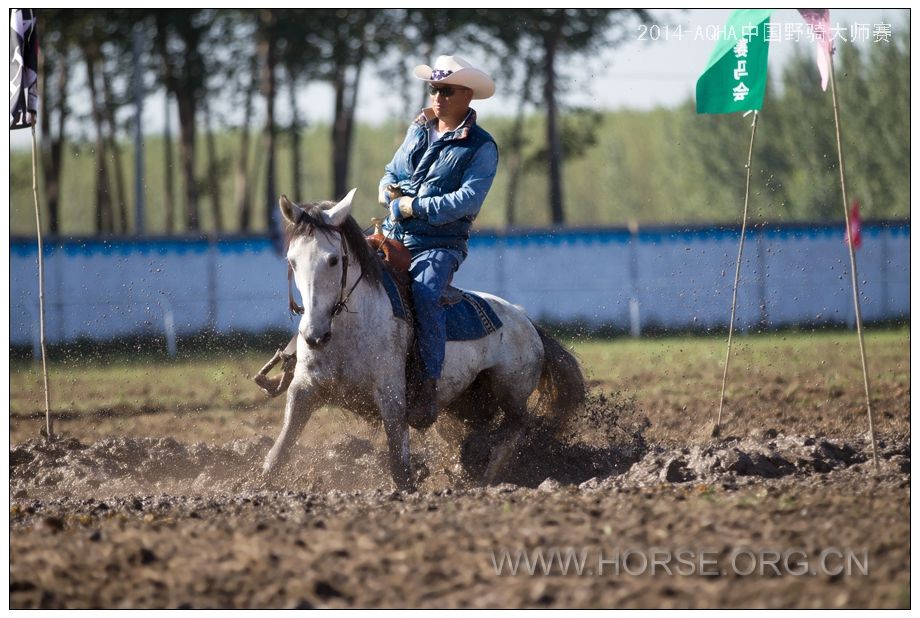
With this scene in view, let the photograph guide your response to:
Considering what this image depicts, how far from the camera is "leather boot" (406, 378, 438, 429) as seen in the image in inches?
301

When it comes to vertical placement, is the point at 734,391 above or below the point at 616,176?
below

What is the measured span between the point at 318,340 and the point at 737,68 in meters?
4.49

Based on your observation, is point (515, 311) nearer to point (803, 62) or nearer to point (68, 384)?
point (68, 384)

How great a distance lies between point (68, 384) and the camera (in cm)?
1530

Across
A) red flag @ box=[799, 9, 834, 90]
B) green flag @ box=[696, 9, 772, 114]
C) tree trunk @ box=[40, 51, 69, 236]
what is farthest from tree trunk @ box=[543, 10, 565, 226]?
red flag @ box=[799, 9, 834, 90]

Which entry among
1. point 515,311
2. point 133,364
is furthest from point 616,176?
point 515,311

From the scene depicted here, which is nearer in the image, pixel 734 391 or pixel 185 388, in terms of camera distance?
pixel 734 391

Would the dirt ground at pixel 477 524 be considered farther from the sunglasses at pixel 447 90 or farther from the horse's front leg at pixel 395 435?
the sunglasses at pixel 447 90

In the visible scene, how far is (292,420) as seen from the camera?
290 inches

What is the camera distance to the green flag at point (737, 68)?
30.5ft

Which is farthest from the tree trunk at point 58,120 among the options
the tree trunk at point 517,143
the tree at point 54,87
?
the tree trunk at point 517,143

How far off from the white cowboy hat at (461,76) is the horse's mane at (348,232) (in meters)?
1.15

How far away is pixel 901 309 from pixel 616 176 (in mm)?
48233

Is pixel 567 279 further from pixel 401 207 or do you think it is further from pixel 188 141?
pixel 401 207
